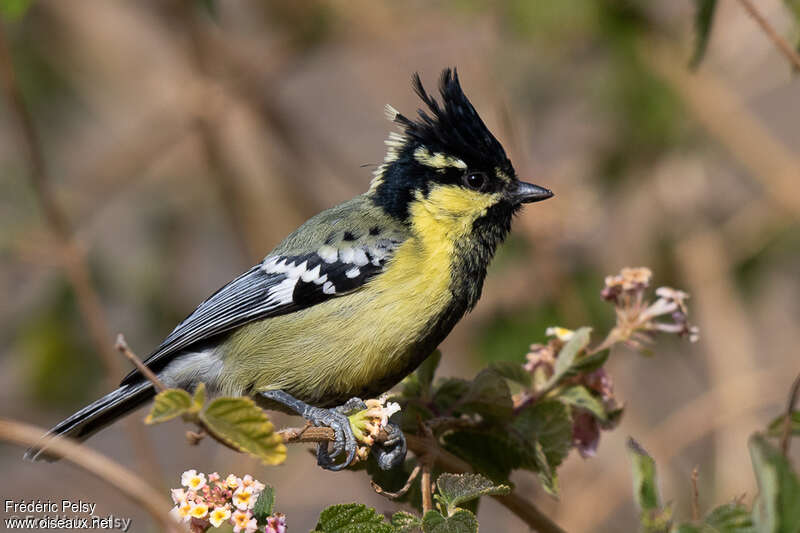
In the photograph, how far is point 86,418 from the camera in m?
2.71

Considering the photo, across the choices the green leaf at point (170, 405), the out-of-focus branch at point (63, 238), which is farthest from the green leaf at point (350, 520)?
the out-of-focus branch at point (63, 238)

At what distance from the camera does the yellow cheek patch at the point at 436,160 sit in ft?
9.82

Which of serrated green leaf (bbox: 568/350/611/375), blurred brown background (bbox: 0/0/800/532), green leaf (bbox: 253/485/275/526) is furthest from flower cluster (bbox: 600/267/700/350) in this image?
blurred brown background (bbox: 0/0/800/532)

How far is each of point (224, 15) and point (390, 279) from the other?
307 cm

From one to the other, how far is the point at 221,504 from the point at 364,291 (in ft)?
3.94

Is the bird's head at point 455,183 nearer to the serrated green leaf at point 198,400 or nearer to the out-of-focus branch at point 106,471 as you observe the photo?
the serrated green leaf at point 198,400

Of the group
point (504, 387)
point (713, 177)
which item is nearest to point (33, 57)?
point (713, 177)

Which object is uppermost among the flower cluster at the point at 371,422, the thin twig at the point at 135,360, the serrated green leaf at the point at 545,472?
the thin twig at the point at 135,360

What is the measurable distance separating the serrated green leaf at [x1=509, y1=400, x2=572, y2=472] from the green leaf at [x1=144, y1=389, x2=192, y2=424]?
98 cm

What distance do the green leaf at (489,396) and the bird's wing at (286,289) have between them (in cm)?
75

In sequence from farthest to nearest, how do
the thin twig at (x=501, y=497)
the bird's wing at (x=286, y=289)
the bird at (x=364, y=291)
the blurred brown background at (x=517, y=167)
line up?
the blurred brown background at (x=517, y=167) < the bird's wing at (x=286, y=289) < the bird at (x=364, y=291) < the thin twig at (x=501, y=497)

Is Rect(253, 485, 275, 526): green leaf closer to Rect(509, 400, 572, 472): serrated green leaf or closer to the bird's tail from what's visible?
Rect(509, 400, 572, 472): serrated green leaf

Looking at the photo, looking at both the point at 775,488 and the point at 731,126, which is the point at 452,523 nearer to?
the point at 775,488

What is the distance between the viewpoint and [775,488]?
1.18 meters
